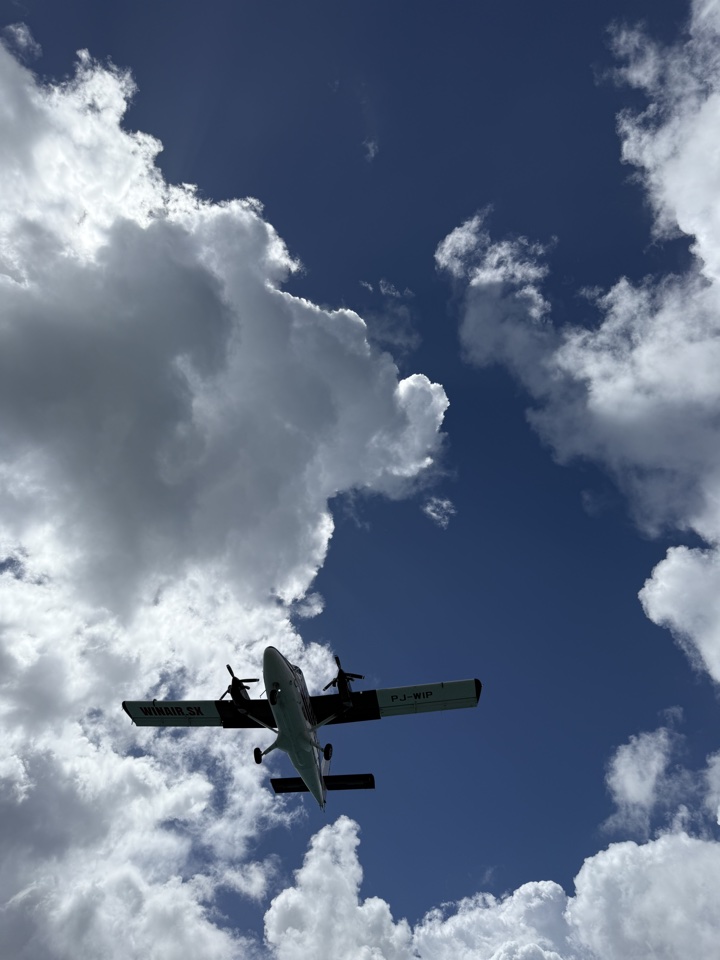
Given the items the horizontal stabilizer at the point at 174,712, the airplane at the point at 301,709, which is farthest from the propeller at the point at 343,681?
the horizontal stabilizer at the point at 174,712

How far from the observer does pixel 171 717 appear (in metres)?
41.6

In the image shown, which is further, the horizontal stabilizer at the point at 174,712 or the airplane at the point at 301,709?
the horizontal stabilizer at the point at 174,712

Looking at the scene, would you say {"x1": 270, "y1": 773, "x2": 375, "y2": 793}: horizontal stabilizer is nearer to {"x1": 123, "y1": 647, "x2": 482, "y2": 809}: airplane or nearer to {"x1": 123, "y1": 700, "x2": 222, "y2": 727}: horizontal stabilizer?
{"x1": 123, "y1": 647, "x2": 482, "y2": 809}: airplane

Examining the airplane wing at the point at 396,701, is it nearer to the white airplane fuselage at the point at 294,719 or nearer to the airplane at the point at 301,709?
the airplane at the point at 301,709

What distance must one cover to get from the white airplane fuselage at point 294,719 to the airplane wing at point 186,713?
550 centimetres

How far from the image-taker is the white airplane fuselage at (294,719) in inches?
1264

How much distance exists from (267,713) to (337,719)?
180 inches

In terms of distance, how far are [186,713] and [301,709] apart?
11859mm

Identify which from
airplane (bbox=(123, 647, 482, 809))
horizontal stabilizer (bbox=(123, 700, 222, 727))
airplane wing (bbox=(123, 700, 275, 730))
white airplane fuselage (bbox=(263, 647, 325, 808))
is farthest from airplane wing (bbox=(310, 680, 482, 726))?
horizontal stabilizer (bbox=(123, 700, 222, 727))

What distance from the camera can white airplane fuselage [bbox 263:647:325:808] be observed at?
32094mm

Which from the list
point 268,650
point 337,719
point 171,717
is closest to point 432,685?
point 337,719

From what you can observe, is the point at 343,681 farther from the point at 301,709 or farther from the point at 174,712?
the point at 174,712

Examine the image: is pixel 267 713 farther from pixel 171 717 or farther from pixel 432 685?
pixel 432 685

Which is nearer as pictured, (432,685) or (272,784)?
(432,685)
